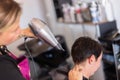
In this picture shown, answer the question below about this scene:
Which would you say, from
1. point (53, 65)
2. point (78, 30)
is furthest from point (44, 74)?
point (78, 30)

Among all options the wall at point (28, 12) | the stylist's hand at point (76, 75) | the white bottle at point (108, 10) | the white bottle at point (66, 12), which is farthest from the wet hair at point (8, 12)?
the wall at point (28, 12)

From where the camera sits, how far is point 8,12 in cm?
71

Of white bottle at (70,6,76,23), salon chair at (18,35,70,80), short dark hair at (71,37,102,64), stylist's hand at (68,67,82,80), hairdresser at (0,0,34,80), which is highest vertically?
hairdresser at (0,0,34,80)

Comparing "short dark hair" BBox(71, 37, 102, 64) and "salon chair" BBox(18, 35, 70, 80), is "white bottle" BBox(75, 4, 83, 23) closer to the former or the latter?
"salon chair" BBox(18, 35, 70, 80)

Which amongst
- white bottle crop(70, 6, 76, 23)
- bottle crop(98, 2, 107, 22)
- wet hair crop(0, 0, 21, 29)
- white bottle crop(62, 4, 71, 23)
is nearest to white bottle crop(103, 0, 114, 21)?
bottle crop(98, 2, 107, 22)

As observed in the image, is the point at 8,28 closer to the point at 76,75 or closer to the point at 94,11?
the point at 76,75

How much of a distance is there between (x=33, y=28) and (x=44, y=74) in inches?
47.0

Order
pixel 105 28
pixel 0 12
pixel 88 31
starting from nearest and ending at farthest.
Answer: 1. pixel 0 12
2. pixel 105 28
3. pixel 88 31

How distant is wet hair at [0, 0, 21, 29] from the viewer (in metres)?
0.70

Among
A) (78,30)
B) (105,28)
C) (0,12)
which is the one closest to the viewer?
(0,12)

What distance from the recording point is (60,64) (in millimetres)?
2469

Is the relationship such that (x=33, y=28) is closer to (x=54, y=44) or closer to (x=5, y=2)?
(x=54, y=44)

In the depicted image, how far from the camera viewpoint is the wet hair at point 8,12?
0.70 meters

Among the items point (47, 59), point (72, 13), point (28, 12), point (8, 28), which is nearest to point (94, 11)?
point (72, 13)
